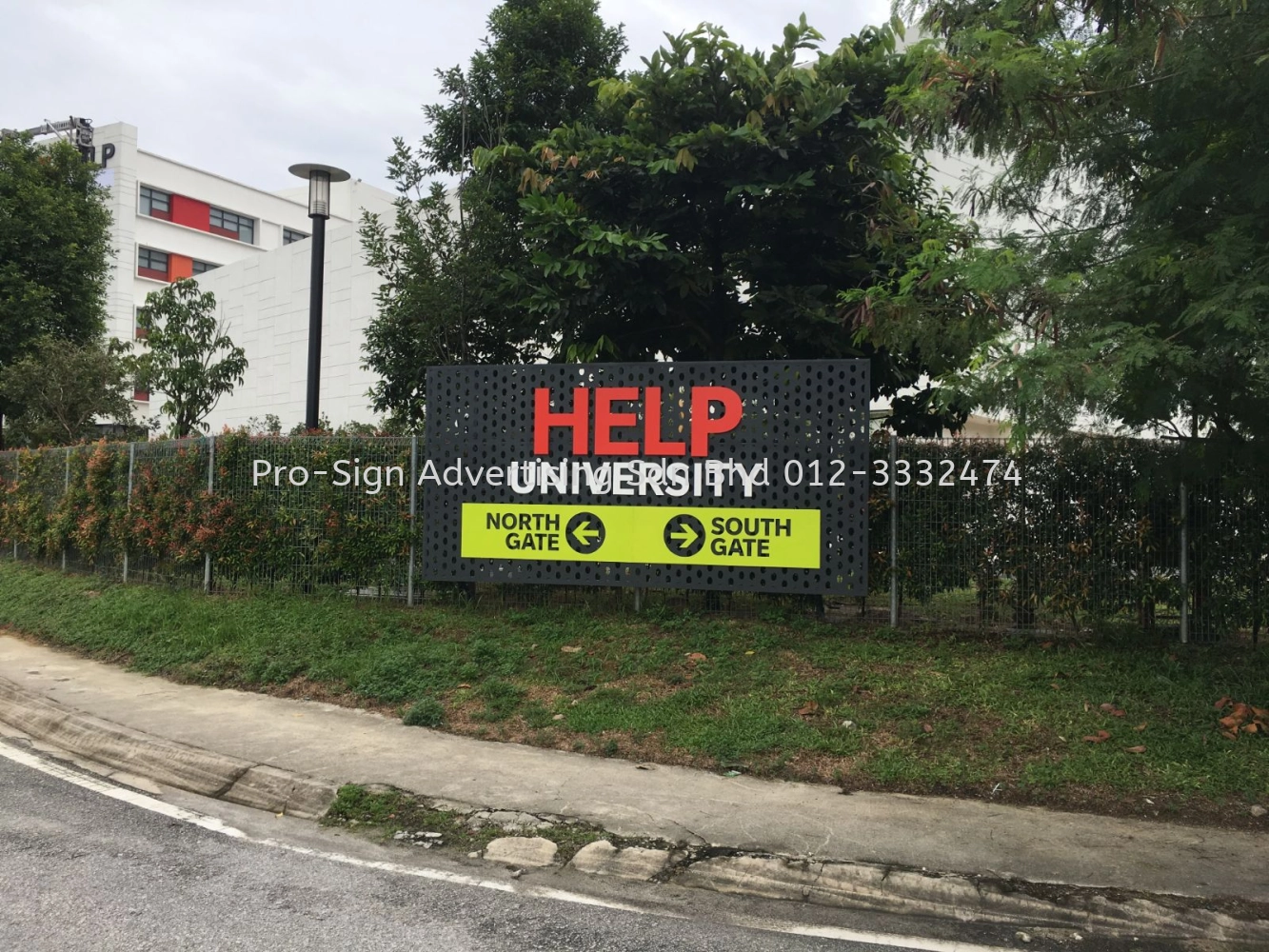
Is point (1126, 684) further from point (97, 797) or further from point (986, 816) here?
point (97, 797)

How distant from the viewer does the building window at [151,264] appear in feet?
172

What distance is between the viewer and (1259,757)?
270 inches

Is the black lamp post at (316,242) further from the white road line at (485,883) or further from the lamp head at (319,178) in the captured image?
the white road line at (485,883)

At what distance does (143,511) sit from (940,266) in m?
11.2

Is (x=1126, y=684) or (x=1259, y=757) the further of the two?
(x=1126, y=684)

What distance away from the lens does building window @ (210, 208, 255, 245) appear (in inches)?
2229

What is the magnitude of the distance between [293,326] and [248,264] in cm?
453

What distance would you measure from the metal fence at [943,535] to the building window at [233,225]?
48.7 m

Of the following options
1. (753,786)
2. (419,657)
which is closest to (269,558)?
(419,657)

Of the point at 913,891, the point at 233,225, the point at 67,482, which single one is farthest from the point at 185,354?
the point at 233,225

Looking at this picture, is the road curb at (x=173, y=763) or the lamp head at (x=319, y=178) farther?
the lamp head at (x=319, y=178)

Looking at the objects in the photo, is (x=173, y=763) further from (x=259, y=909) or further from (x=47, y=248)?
(x=47, y=248)

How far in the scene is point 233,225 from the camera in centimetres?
5756

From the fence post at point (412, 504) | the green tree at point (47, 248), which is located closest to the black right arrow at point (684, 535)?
the fence post at point (412, 504)
